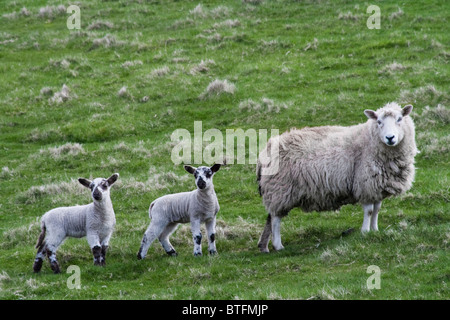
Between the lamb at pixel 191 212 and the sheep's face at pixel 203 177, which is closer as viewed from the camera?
the sheep's face at pixel 203 177

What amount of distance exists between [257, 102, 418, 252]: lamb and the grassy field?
2.40 feet

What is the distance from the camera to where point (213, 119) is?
69.1 feet

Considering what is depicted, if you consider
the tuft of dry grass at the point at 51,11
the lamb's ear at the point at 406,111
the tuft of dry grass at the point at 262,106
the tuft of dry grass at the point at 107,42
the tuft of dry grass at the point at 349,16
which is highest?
the tuft of dry grass at the point at 51,11

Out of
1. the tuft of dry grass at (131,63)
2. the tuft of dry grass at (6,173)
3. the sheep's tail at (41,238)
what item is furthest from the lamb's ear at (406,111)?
the tuft of dry grass at (131,63)

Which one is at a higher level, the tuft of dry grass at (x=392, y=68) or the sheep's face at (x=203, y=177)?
the tuft of dry grass at (x=392, y=68)

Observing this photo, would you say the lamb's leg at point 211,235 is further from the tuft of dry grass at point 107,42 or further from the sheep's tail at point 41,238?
the tuft of dry grass at point 107,42

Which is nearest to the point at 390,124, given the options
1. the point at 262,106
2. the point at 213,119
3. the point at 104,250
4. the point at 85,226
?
the point at 104,250

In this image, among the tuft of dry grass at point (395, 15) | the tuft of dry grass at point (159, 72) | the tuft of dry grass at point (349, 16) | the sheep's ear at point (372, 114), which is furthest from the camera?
the tuft of dry grass at point (349, 16)

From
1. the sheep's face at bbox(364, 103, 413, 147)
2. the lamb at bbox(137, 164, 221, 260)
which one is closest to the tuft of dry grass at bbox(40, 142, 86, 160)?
the lamb at bbox(137, 164, 221, 260)

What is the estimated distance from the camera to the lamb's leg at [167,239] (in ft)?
40.4

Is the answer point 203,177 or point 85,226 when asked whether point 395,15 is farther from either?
point 85,226

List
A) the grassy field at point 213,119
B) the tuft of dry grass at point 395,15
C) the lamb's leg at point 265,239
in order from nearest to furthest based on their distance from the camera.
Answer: the grassy field at point 213,119 < the lamb's leg at point 265,239 < the tuft of dry grass at point 395,15

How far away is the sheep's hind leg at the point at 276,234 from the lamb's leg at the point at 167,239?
6.24 feet

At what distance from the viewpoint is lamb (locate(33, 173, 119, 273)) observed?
1166 cm
